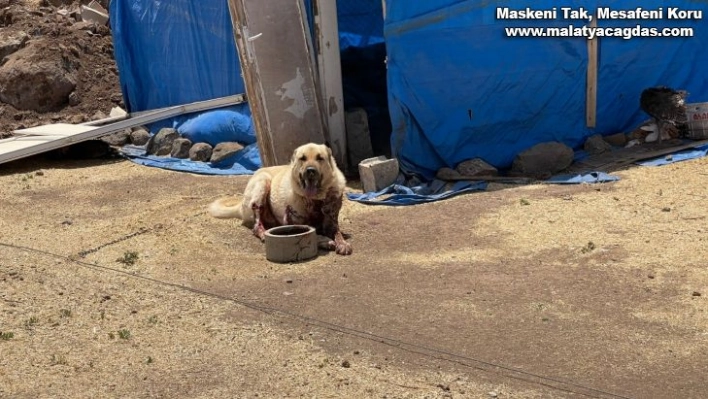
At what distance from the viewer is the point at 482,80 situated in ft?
35.7

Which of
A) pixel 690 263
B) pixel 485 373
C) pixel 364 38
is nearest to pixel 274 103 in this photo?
pixel 364 38

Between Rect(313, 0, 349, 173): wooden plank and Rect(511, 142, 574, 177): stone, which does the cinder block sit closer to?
Rect(313, 0, 349, 173): wooden plank

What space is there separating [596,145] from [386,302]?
571 cm

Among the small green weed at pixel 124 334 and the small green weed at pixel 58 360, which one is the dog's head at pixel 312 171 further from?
the small green weed at pixel 58 360

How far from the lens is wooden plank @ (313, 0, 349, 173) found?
11398 millimetres

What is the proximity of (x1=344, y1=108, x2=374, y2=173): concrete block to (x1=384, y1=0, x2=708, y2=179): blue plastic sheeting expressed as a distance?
816 mm

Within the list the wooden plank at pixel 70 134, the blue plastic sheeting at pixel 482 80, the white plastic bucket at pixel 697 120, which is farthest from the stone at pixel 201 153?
the white plastic bucket at pixel 697 120

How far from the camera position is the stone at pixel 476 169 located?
10727 mm

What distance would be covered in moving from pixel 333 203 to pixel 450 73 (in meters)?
3.23

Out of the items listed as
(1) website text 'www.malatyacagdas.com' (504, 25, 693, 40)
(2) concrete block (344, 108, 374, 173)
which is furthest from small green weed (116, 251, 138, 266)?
(1) website text 'www.malatyacagdas.com' (504, 25, 693, 40)

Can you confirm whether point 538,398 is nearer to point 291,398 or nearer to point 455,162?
point 291,398

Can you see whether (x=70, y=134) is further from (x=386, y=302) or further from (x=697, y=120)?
(x=697, y=120)

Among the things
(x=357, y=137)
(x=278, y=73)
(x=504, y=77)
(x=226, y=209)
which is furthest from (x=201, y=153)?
(x=504, y=77)

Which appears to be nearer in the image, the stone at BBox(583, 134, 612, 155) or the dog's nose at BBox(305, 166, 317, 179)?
the dog's nose at BBox(305, 166, 317, 179)
